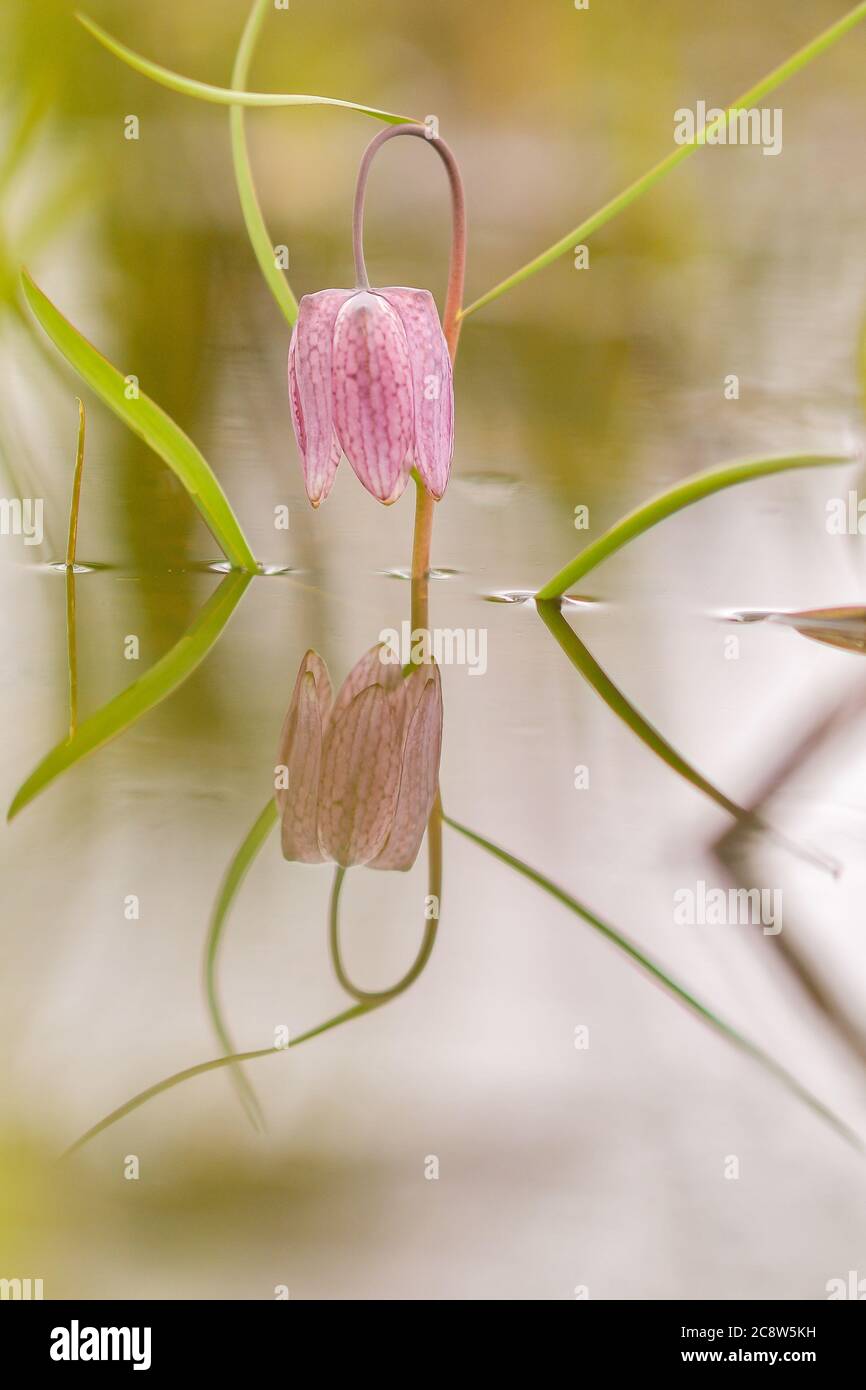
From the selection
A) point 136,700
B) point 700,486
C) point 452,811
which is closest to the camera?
point 452,811

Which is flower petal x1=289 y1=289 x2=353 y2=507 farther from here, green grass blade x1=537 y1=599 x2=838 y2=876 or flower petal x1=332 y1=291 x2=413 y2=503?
green grass blade x1=537 y1=599 x2=838 y2=876

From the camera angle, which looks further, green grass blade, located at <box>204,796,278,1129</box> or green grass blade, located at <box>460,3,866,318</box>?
green grass blade, located at <box>460,3,866,318</box>

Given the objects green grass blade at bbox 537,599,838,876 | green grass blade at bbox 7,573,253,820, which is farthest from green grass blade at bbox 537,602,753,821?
green grass blade at bbox 7,573,253,820

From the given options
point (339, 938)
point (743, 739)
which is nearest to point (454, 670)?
point (743, 739)

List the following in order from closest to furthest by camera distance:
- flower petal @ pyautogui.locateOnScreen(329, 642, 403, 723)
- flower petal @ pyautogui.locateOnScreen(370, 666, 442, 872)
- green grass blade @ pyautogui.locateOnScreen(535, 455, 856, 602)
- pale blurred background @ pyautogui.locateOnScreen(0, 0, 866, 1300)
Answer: pale blurred background @ pyautogui.locateOnScreen(0, 0, 866, 1300) < flower petal @ pyautogui.locateOnScreen(370, 666, 442, 872) < flower petal @ pyautogui.locateOnScreen(329, 642, 403, 723) < green grass blade @ pyautogui.locateOnScreen(535, 455, 856, 602)

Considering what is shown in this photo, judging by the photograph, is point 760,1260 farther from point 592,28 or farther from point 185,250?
point 592,28

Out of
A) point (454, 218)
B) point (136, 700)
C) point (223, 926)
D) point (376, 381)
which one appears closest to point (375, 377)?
point (376, 381)

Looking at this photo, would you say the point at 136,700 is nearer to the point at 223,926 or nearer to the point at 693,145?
the point at 223,926
